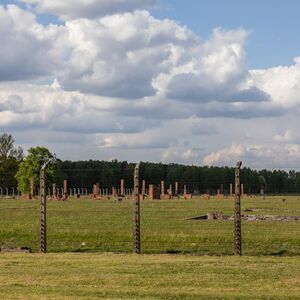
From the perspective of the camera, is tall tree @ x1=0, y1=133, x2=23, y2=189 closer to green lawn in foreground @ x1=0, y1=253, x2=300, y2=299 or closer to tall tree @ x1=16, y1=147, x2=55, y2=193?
tall tree @ x1=16, y1=147, x2=55, y2=193

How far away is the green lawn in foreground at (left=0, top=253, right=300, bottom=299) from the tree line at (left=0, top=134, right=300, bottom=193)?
226 ft

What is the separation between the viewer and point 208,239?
2489cm

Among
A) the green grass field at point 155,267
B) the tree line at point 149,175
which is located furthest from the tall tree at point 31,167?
the green grass field at point 155,267

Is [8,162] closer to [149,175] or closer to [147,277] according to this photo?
[149,175]

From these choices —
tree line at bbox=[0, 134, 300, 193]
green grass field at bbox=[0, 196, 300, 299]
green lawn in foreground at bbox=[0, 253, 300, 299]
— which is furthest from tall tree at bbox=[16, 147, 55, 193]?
green lawn in foreground at bbox=[0, 253, 300, 299]

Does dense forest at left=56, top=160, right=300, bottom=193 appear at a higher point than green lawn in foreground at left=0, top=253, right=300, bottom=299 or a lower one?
higher

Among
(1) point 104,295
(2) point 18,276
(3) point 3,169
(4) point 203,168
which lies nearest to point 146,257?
(2) point 18,276

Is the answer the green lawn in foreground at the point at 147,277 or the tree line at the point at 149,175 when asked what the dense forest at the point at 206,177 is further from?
the green lawn in foreground at the point at 147,277

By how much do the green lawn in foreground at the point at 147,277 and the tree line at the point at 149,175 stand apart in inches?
2713

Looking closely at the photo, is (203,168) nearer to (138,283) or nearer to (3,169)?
(3,169)

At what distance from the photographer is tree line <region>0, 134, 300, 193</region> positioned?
371ft

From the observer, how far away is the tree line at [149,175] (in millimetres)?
113031

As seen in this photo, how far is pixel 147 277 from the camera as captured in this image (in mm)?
15125

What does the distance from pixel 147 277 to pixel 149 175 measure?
121516 mm
